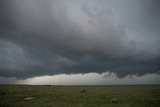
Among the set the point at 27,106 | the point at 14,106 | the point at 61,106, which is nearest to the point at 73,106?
the point at 61,106

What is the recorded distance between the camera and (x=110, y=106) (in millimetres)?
32844

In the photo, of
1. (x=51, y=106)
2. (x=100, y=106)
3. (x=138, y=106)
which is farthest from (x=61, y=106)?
(x=138, y=106)

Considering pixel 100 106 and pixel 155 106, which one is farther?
pixel 100 106

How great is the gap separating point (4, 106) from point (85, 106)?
43.1 feet

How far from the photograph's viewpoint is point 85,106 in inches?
1278

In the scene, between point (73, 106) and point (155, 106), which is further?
point (73, 106)

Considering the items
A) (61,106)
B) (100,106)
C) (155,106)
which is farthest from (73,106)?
(155,106)

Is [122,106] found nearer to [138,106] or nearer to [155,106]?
[138,106]

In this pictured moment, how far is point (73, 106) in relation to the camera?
1313 inches

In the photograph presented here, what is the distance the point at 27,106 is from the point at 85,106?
9.57 m

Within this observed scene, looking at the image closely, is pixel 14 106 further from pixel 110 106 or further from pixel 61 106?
pixel 110 106

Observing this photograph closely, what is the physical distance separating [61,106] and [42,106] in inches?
124

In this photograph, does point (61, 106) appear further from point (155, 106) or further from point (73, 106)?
point (155, 106)

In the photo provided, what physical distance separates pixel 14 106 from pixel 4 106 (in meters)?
1.56
